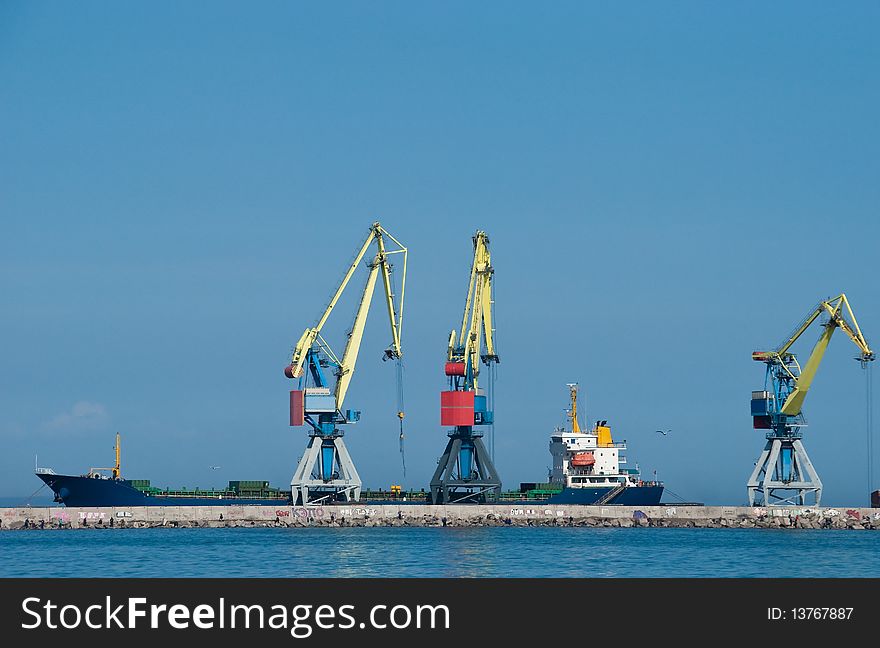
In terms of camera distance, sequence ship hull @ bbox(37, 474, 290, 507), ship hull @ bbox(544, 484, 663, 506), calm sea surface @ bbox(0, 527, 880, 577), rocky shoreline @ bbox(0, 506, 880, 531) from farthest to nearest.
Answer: ship hull @ bbox(544, 484, 663, 506), ship hull @ bbox(37, 474, 290, 507), rocky shoreline @ bbox(0, 506, 880, 531), calm sea surface @ bbox(0, 527, 880, 577)

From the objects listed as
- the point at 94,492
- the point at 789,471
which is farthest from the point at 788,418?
the point at 94,492

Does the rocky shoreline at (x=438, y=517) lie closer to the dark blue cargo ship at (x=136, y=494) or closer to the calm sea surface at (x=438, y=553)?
the calm sea surface at (x=438, y=553)

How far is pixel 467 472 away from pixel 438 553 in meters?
36.1

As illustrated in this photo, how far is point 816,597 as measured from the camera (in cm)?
2994

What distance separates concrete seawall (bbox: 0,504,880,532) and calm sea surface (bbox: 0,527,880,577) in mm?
3391

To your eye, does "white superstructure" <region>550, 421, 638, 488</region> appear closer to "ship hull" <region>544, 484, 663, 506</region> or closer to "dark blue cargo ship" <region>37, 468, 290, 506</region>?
"ship hull" <region>544, 484, 663, 506</region>

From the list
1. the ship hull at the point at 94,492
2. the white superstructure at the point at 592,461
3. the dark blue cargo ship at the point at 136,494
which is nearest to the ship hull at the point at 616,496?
the white superstructure at the point at 592,461

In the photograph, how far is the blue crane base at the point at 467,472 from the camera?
3844 inches

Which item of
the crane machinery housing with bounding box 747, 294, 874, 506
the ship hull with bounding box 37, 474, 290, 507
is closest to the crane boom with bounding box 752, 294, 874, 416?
the crane machinery housing with bounding box 747, 294, 874, 506

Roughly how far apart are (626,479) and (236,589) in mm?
75153

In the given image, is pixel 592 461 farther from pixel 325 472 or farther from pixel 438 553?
pixel 438 553

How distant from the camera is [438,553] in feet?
204

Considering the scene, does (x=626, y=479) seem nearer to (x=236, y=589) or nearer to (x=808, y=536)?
(x=808, y=536)

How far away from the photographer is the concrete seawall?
8800 centimetres
